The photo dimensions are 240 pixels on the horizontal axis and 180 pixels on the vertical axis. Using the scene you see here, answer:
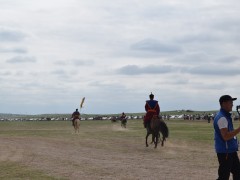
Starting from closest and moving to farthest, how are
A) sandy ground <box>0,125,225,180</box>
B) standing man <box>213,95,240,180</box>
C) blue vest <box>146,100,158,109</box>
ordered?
standing man <box>213,95,240,180</box>
sandy ground <box>0,125,225,180</box>
blue vest <box>146,100,158,109</box>

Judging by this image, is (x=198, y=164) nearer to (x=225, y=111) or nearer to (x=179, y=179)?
(x=179, y=179)

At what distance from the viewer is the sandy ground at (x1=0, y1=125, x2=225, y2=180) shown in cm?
1417

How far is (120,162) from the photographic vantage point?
17344 mm

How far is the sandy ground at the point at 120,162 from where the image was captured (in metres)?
14.2

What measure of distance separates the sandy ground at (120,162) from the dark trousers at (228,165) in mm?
4036

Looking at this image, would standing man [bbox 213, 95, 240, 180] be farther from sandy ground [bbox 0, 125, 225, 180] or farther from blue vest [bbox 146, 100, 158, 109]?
blue vest [bbox 146, 100, 158, 109]

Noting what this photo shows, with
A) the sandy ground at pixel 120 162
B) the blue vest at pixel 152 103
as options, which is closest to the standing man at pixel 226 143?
the sandy ground at pixel 120 162

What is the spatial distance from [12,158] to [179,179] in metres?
8.31

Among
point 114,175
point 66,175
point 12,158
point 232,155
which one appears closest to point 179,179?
point 114,175

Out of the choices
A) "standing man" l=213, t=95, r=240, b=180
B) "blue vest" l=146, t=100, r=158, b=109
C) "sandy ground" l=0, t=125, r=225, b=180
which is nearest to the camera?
"standing man" l=213, t=95, r=240, b=180

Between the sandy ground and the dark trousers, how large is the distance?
13.2 feet

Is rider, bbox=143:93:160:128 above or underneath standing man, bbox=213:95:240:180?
above

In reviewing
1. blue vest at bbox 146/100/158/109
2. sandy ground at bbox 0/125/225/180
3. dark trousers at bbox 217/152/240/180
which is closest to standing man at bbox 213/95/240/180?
dark trousers at bbox 217/152/240/180

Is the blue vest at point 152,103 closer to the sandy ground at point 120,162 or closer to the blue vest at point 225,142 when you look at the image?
the sandy ground at point 120,162
